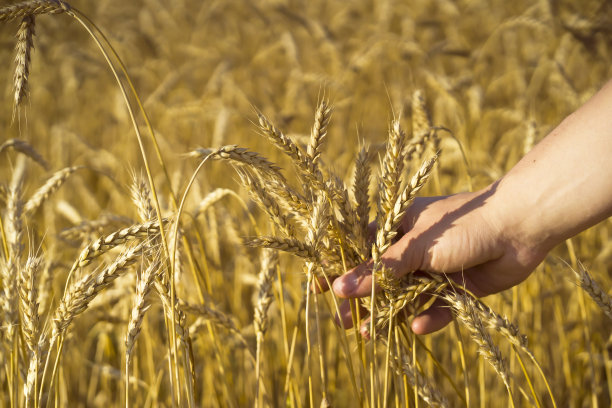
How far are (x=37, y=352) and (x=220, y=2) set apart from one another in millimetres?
5073

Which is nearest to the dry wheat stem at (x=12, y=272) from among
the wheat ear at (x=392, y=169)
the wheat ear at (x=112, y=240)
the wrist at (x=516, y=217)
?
the wheat ear at (x=112, y=240)

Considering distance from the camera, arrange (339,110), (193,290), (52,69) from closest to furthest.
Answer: (193,290), (339,110), (52,69)

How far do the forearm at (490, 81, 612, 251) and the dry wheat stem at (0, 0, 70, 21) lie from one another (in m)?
Answer: 1.17

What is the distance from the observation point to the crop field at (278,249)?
1.02 metres

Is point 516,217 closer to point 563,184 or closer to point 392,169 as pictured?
point 563,184

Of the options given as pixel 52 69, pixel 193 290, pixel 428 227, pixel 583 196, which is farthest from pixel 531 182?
pixel 52 69

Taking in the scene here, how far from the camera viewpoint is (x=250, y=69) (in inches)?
186

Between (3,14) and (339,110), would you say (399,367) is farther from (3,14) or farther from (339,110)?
(339,110)

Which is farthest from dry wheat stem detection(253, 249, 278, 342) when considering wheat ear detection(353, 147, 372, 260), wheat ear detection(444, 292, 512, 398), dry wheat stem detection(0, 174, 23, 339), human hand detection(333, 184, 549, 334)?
dry wheat stem detection(0, 174, 23, 339)

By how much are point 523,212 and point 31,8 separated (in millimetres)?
1312

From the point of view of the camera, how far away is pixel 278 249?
3.22 ft

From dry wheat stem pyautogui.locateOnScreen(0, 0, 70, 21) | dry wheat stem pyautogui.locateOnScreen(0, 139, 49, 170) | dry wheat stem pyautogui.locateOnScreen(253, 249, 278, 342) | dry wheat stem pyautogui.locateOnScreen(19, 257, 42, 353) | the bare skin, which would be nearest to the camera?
dry wheat stem pyautogui.locateOnScreen(0, 0, 70, 21)

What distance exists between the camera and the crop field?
102 cm

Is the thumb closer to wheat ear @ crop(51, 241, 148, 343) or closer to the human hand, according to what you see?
the human hand
